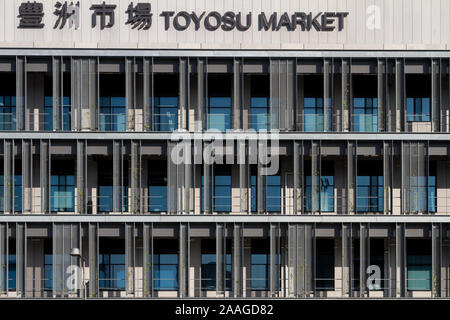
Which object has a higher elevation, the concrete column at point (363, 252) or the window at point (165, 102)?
the window at point (165, 102)

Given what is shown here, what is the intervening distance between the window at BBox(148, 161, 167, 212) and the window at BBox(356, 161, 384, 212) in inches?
334

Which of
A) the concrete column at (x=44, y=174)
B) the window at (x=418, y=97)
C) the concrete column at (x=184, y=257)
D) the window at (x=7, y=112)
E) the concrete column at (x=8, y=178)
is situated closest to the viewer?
the concrete column at (x=184, y=257)

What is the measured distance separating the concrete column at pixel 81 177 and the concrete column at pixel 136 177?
2.01m

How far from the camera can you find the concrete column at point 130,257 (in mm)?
39406

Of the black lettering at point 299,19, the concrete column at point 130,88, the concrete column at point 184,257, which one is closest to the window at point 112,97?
the concrete column at point 130,88

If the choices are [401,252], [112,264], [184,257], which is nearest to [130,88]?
[184,257]

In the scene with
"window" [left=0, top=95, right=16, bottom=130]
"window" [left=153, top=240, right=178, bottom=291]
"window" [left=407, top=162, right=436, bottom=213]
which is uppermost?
"window" [left=0, top=95, right=16, bottom=130]

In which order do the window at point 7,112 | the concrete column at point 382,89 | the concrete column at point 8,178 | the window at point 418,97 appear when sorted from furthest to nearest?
the window at point 418,97
the window at point 7,112
the concrete column at point 382,89
the concrete column at point 8,178

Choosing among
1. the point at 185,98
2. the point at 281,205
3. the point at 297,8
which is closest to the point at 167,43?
the point at 185,98

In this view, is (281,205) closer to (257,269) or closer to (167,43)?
(257,269)

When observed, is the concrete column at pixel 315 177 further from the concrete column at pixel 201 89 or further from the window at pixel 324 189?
the concrete column at pixel 201 89

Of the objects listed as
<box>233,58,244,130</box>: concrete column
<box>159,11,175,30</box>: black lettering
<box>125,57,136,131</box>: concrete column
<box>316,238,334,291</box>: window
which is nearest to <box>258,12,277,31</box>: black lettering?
<box>233,58,244,130</box>: concrete column

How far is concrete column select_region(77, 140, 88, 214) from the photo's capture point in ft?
131

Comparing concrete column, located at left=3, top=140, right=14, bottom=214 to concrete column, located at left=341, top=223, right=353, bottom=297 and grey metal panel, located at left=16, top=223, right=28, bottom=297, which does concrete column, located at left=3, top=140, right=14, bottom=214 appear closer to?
grey metal panel, located at left=16, top=223, right=28, bottom=297
